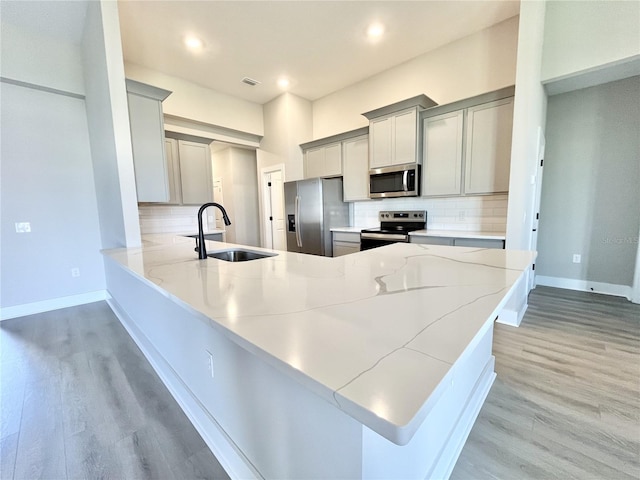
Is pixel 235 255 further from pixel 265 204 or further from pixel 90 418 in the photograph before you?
pixel 265 204

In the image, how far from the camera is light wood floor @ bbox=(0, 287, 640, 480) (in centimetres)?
121

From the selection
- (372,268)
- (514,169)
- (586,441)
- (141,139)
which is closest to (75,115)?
(141,139)

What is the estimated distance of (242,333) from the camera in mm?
679

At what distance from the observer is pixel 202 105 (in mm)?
4484

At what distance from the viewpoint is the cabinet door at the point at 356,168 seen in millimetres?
4191

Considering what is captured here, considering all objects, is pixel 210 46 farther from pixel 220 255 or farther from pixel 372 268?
pixel 372 268

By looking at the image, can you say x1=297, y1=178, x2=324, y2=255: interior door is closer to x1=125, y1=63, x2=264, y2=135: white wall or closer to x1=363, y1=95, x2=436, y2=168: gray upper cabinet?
x1=363, y1=95, x2=436, y2=168: gray upper cabinet

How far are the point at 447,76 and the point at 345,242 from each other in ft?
8.77

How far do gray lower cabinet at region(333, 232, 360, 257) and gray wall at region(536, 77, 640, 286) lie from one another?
98.9 inches

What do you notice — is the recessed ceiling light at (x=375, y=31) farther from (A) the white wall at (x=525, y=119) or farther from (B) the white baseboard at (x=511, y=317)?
(B) the white baseboard at (x=511, y=317)

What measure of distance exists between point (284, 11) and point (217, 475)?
3.93 meters

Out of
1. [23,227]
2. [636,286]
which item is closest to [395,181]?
[636,286]

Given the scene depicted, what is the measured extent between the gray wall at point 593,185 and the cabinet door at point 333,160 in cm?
286

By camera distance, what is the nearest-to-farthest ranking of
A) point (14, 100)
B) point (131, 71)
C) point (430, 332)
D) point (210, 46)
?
point (430, 332) < point (14, 100) < point (210, 46) < point (131, 71)
